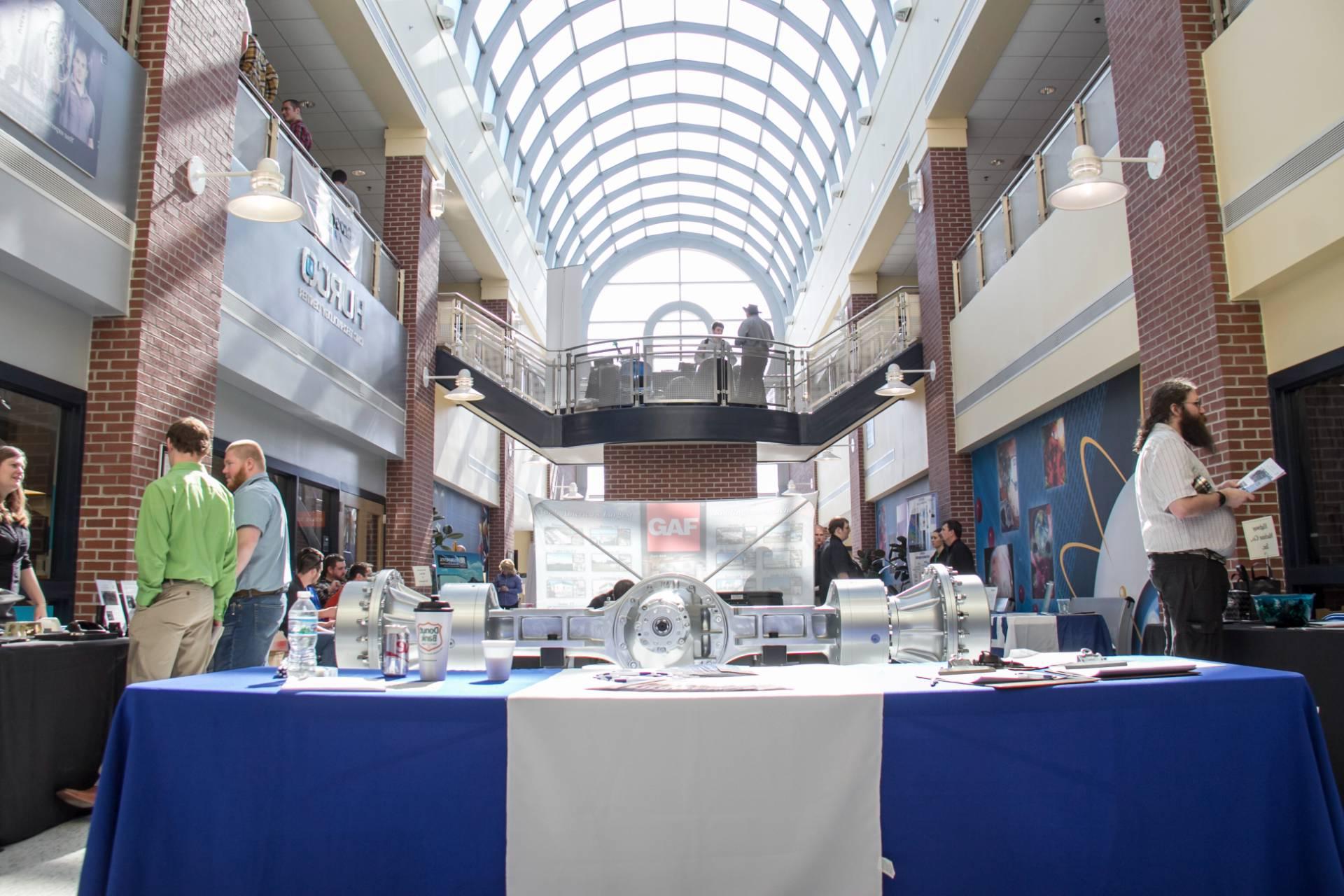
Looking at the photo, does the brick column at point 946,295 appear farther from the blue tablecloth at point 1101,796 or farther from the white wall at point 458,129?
the blue tablecloth at point 1101,796

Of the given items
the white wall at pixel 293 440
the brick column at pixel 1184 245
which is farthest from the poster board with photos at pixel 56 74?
the brick column at pixel 1184 245

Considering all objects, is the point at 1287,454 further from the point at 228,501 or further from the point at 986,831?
the point at 228,501

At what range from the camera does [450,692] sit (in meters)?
2.03

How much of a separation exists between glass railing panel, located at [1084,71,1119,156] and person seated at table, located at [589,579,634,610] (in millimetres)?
5427

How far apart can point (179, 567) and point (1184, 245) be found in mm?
6170

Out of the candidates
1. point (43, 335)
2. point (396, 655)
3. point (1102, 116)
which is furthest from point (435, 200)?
point (396, 655)

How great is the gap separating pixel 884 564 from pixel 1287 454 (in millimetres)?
9225

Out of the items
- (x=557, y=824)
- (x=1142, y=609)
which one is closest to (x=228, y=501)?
(x=557, y=824)

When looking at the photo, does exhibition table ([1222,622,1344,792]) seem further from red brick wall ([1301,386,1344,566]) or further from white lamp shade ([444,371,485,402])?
white lamp shade ([444,371,485,402])

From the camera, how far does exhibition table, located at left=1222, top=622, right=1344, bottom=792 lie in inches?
140

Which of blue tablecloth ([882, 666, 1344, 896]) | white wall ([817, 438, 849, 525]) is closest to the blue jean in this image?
blue tablecloth ([882, 666, 1344, 896])

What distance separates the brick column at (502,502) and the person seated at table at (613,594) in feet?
42.0

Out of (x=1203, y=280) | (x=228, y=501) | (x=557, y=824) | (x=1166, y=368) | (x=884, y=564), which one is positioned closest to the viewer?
(x=557, y=824)

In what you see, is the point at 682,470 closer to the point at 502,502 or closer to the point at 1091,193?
the point at 502,502
